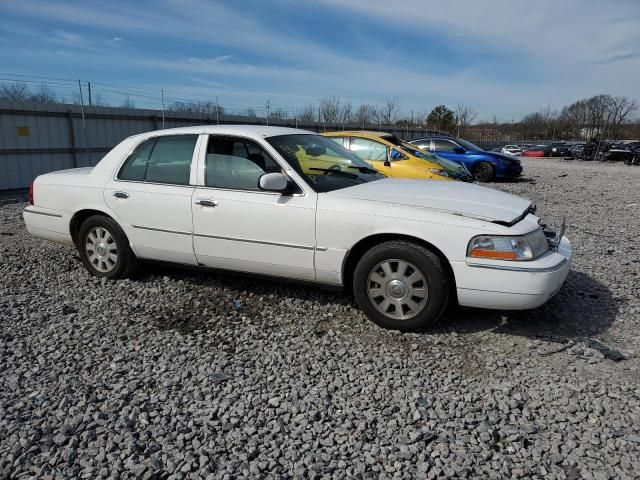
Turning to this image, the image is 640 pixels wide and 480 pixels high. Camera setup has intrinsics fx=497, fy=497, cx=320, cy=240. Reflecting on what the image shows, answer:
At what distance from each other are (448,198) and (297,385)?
1885 mm

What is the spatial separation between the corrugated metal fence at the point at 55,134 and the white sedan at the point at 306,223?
26.4 ft

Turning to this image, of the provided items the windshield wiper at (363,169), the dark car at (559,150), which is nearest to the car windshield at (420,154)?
the windshield wiper at (363,169)

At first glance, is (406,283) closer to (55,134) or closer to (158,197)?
(158,197)

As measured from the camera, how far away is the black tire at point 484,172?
15.0m

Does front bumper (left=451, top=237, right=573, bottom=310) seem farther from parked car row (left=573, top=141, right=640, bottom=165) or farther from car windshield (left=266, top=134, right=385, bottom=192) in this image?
parked car row (left=573, top=141, right=640, bottom=165)

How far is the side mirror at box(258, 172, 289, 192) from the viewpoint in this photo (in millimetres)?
3898

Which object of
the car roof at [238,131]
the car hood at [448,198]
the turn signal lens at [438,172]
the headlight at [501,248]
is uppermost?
the car roof at [238,131]

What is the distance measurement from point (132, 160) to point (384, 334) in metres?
2.94

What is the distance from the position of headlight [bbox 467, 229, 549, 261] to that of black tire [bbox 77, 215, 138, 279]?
3239 millimetres

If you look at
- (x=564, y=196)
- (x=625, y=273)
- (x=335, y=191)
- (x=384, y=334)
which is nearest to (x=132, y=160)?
(x=335, y=191)

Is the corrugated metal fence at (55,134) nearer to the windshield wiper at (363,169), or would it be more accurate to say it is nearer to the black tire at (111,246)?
the black tire at (111,246)

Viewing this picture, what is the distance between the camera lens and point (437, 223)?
360 cm

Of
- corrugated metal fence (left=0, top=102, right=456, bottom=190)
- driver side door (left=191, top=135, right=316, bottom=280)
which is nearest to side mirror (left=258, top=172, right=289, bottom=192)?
driver side door (left=191, top=135, right=316, bottom=280)

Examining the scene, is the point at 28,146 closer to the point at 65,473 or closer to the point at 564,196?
the point at 65,473
